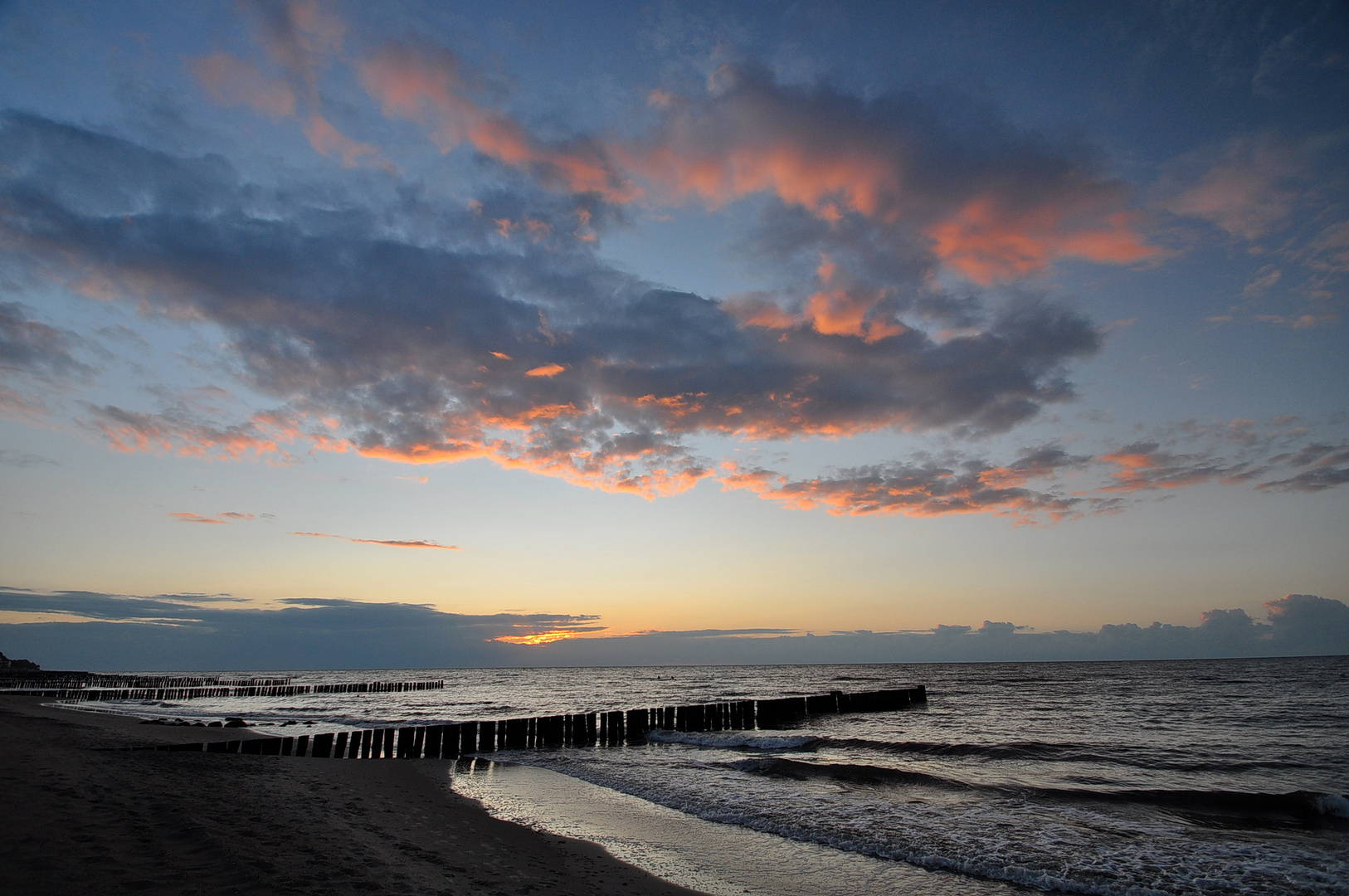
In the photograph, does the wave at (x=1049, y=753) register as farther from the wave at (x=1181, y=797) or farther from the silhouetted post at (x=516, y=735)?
the silhouetted post at (x=516, y=735)

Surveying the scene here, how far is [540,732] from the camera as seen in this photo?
2153 cm

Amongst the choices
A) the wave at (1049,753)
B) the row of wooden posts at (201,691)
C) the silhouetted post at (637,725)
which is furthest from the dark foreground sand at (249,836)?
the row of wooden posts at (201,691)

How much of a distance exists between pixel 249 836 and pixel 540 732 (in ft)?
50.4

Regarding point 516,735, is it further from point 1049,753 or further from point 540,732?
point 1049,753

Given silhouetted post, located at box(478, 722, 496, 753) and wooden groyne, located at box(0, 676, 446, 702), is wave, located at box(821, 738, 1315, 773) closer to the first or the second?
silhouetted post, located at box(478, 722, 496, 753)

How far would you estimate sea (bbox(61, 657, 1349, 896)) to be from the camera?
27.6 ft

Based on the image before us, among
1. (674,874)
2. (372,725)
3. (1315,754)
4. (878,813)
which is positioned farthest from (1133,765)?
(372,725)

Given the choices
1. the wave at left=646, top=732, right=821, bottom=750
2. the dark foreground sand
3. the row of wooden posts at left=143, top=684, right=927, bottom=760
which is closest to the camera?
the dark foreground sand

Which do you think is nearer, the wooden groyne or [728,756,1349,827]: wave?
[728,756,1349,827]: wave

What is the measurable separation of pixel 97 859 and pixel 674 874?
5.87m

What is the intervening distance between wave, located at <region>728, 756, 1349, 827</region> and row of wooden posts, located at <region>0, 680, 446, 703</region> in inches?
1830

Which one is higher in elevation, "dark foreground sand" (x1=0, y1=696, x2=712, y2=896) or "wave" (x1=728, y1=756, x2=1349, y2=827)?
"dark foreground sand" (x1=0, y1=696, x2=712, y2=896)

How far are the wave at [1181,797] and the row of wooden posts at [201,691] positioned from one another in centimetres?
4649

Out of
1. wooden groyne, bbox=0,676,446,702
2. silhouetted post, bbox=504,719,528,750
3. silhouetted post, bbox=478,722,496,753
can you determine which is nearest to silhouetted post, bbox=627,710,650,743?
silhouetted post, bbox=504,719,528,750
